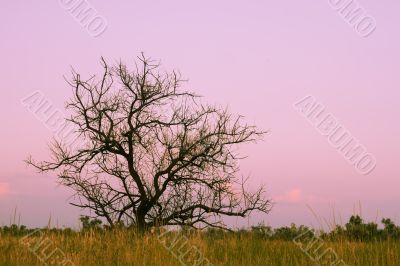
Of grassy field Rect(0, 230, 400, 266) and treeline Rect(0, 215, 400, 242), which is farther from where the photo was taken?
treeline Rect(0, 215, 400, 242)

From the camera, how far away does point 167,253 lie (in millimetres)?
8523

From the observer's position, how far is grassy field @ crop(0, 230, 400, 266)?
7.99 m

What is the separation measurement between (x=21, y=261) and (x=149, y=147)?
35.8 feet

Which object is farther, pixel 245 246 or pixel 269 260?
pixel 245 246

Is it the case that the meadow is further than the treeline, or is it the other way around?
the treeline

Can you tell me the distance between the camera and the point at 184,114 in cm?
1872

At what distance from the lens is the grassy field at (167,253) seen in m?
7.99

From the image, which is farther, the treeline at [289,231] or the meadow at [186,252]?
the treeline at [289,231]

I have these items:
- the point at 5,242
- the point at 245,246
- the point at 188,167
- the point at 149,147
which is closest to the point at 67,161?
the point at 149,147

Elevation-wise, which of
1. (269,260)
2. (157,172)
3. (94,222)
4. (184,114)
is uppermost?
(184,114)

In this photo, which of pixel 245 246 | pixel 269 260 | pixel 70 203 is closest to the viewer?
pixel 269 260

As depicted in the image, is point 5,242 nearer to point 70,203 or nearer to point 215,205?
point 70,203

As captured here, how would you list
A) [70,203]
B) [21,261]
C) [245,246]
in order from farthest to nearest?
1. [70,203]
2. [245,246]
3. [21,261]

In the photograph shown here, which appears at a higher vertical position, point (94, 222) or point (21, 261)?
point (94, 222)
